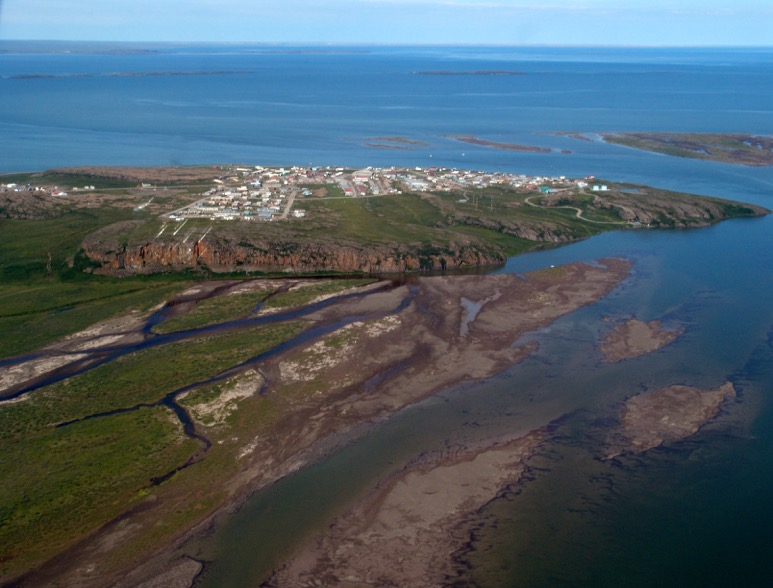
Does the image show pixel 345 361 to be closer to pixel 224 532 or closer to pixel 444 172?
pixel 224 532

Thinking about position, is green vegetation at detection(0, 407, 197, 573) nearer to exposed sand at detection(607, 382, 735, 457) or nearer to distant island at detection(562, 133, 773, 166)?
exposed sand at detection(607, 382, 735, 457)

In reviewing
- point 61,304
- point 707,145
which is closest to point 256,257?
point 61,304

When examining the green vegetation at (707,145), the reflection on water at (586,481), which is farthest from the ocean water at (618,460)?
the green vegetation at (707,145)

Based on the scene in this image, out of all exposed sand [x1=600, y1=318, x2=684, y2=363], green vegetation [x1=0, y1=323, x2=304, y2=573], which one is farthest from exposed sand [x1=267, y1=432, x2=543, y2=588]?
exposed sand [x1=600, y1=318, x2=684, y2=363]

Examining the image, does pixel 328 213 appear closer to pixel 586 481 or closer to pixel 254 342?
pixel 254 342

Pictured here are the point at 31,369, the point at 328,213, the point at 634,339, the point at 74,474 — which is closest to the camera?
the point at 74,474
